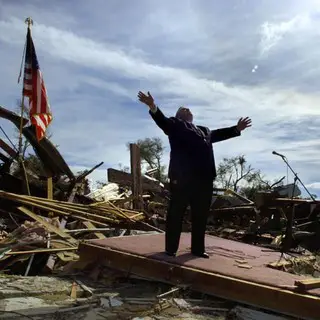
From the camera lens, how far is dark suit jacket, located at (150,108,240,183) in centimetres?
512

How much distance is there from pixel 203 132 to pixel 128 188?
11.4 m

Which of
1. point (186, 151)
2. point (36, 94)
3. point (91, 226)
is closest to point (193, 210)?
point (186, 151)

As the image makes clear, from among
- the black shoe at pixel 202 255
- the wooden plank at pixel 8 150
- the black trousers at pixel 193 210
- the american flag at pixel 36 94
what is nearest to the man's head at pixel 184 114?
the black trousers at pixel 193 210

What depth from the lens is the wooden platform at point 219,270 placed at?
362 cm

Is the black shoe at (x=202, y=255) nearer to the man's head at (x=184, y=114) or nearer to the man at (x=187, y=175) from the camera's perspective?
the man at (x=187, y=175)

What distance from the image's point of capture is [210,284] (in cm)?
415

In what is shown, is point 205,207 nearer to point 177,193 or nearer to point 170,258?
point 177,193

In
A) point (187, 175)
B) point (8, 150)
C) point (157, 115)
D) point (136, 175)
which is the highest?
point (8, 150)

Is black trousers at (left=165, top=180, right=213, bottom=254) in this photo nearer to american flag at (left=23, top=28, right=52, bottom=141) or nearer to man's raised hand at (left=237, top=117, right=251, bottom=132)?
man's raised hand at (left=237, top=117, right=251, bottom=132)

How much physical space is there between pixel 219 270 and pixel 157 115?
1833 mm

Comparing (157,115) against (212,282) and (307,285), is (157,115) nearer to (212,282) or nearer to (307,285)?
(212,282)

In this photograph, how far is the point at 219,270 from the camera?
434 centimetres

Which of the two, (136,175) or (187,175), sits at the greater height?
(136,175)

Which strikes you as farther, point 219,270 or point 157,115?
point 157,115
